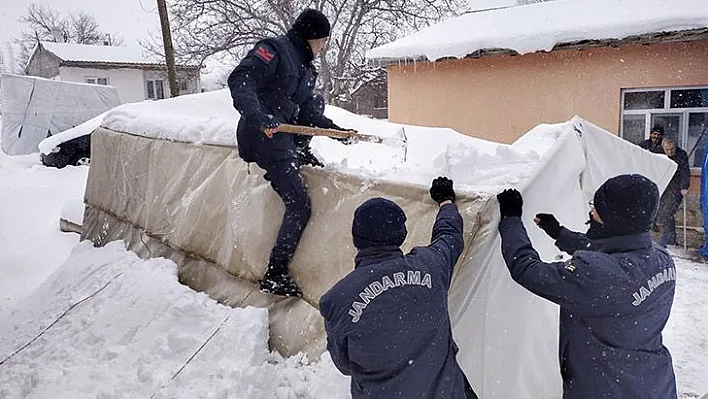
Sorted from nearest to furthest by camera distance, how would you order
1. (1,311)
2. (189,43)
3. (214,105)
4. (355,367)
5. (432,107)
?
(355,367)
(1,311)
(214,105)
(432,107)
(189,43)

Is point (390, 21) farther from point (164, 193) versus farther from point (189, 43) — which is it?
point (164, 193)

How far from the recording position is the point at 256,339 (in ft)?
10.8

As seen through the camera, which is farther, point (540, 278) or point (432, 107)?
point (432, 107)

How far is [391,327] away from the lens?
1870 millimetres

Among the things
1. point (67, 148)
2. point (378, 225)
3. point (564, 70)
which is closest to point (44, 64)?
point (67, 148)

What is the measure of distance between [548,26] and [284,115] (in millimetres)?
6739

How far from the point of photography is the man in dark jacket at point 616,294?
1974 mm

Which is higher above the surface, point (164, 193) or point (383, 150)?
point (383, 150)

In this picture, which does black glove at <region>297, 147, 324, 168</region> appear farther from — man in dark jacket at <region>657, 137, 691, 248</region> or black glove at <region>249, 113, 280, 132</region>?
man in dark jacket at <region>657, 137, 691, 248</region>

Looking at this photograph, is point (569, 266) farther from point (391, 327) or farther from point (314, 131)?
point (314, 131)

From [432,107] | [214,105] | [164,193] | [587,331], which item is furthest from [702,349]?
[432,107]

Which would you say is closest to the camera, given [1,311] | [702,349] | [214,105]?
[702,349]

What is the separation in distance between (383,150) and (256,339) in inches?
85.4

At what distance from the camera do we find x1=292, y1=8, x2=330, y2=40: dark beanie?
325cm
